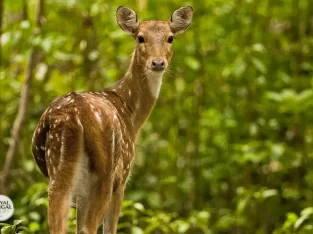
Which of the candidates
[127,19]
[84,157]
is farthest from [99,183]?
[127,19]

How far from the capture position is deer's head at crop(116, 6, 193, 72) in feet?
19.3

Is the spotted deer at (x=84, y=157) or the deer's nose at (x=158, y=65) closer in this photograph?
the spotted deer at (x=84, y=157)

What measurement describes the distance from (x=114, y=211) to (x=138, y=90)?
106 centimetres

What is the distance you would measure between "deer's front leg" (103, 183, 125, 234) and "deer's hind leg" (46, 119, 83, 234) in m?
0.57

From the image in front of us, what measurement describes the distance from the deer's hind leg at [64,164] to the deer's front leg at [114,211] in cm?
57

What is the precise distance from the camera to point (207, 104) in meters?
10.3

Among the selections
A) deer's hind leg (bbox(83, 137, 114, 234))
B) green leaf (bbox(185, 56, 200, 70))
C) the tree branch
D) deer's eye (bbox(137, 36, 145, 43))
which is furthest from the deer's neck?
the tree branch

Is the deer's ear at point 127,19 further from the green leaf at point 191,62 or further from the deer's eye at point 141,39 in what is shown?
the green leaf at point 191,62

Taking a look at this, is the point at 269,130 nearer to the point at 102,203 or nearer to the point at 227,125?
the point at 227,125

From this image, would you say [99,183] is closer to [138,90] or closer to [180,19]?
[138,90]

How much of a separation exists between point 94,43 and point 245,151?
1946mm

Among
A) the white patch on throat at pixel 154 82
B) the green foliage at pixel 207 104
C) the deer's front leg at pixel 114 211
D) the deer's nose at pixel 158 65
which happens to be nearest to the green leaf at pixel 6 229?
the deer's front leg at pixel 114 211

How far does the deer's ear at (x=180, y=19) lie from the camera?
628cm

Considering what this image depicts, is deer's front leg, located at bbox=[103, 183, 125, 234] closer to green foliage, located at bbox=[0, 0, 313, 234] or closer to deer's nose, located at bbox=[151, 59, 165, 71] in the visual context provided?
deer's nose, located at bbox=[151, 59, 165, 71]
